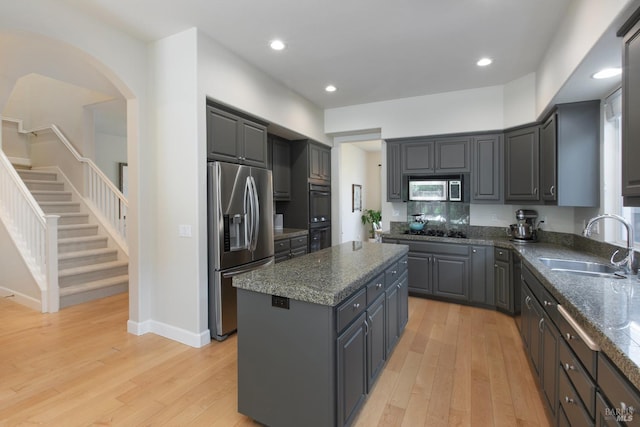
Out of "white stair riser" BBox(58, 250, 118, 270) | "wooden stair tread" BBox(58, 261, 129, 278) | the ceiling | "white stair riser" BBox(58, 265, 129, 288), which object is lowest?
"white stair riser" BBox(58, 265, 129, 288)

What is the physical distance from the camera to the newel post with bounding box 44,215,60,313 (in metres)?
3.76

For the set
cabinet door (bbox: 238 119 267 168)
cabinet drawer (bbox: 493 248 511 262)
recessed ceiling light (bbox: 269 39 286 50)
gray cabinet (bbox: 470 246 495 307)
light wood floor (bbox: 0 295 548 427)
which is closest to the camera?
light wood floor (bbox: 0 295 548 427)

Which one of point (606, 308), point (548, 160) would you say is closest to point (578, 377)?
point (606, 308)

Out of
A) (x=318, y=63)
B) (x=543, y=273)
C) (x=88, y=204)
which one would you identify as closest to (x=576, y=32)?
(x=543, y=273)

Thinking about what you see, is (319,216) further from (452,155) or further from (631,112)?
(631,112)

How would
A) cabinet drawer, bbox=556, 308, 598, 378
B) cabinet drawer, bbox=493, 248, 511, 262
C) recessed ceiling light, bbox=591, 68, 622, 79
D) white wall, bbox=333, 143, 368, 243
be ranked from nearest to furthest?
1. cabinet drawer, bbox=556, 308, 598, 378
2. recessed ceiling light, bbox=591, 68, 622, 79
3. cabinet drawer, bbox=493, 248, 511, 262
4. white wall, bbox=333, 143, 368, 243

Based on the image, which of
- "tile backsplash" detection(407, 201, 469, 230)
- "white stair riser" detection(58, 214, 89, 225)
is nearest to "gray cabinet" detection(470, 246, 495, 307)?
→ "tile backsplash" detection(407, 201, 469, 230)

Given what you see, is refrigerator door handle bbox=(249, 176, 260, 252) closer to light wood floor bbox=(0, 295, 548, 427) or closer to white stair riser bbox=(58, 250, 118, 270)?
light wood floor bbox=(0, 295, 548, 427)

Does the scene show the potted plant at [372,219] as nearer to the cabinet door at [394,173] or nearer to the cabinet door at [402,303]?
the cabinet door at [394,173]

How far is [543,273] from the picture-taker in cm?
203

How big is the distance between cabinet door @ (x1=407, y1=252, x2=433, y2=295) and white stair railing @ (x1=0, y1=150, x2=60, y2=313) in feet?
14.9

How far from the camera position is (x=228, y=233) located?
10.00 feet

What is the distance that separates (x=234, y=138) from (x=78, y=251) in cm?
339

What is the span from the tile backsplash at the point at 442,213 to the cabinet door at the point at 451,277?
77 cm
